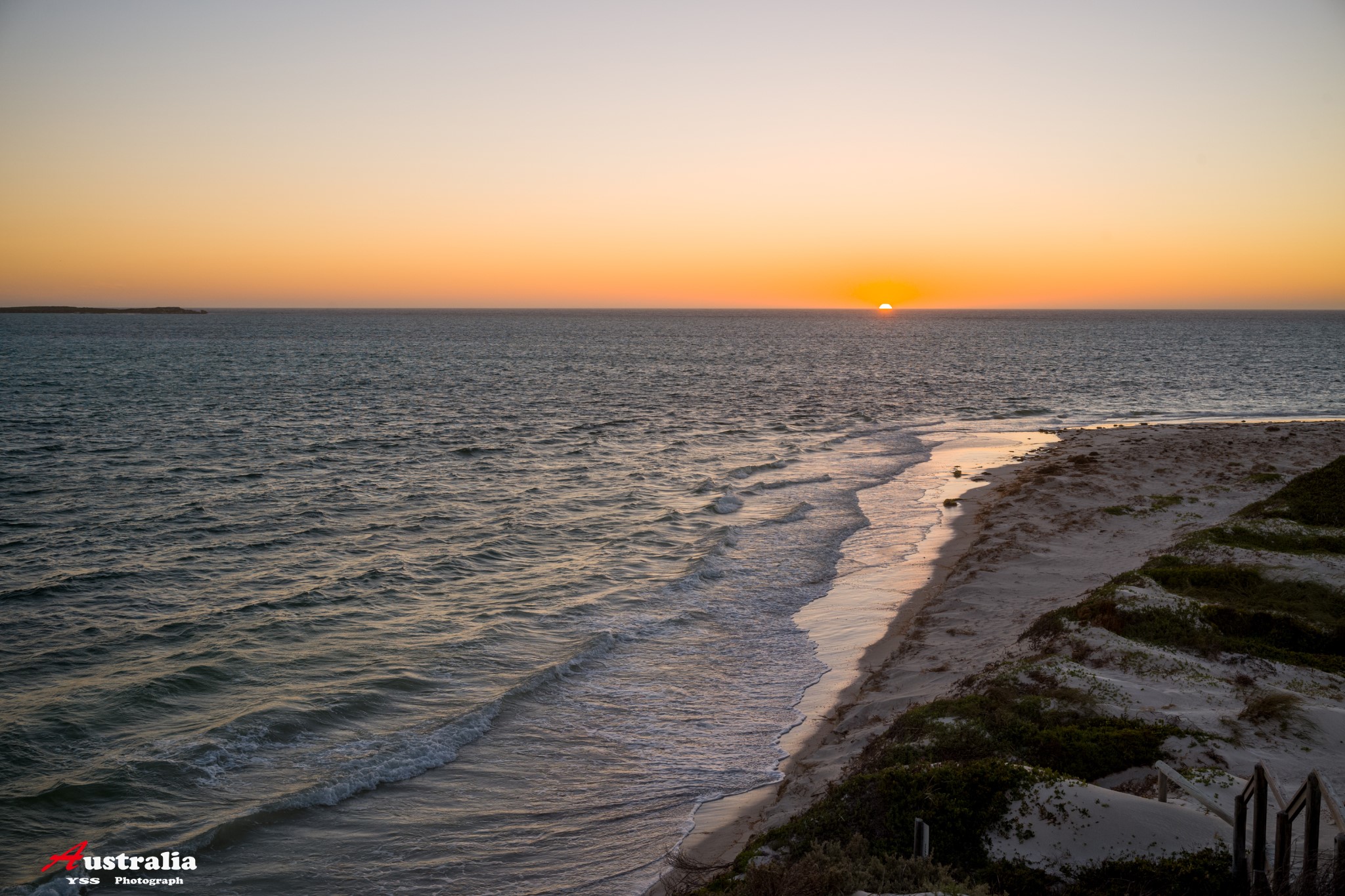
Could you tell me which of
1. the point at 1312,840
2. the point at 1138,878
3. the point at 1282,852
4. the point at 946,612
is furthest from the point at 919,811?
the point at 946,612

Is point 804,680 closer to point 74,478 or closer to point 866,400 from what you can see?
point 74,478

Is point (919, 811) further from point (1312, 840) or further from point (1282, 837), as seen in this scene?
point (1312, 840)

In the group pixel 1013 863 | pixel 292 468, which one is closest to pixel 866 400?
pixel 292 468

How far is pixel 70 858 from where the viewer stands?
30.5 ft

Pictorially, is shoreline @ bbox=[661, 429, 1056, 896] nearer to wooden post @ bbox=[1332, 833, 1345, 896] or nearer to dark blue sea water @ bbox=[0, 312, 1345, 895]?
dark blue sea water @ bbox=[0, 312, 1345, 895]

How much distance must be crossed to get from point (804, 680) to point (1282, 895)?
880cm

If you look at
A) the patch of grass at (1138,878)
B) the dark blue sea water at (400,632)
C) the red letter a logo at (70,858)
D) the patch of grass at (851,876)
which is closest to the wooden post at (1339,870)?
the patch of grass at (1138,878)

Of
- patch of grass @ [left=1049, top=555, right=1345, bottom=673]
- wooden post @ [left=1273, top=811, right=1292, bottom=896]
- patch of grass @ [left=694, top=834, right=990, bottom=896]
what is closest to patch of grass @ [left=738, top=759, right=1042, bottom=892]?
patch of grass @ [left=694, top=834, right=990, bottom=896]

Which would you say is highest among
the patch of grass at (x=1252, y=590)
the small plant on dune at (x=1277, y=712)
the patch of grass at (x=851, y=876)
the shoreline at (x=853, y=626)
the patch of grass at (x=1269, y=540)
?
the patch of grass at (x=1269, y=540)

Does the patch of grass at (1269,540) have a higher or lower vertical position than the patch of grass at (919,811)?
higher

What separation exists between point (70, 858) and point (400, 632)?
708cm

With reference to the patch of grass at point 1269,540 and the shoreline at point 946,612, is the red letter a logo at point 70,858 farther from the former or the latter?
the patch of grass at point 1269,540

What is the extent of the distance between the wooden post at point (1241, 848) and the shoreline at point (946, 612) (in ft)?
14.5

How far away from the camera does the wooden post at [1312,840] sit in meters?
5.48
